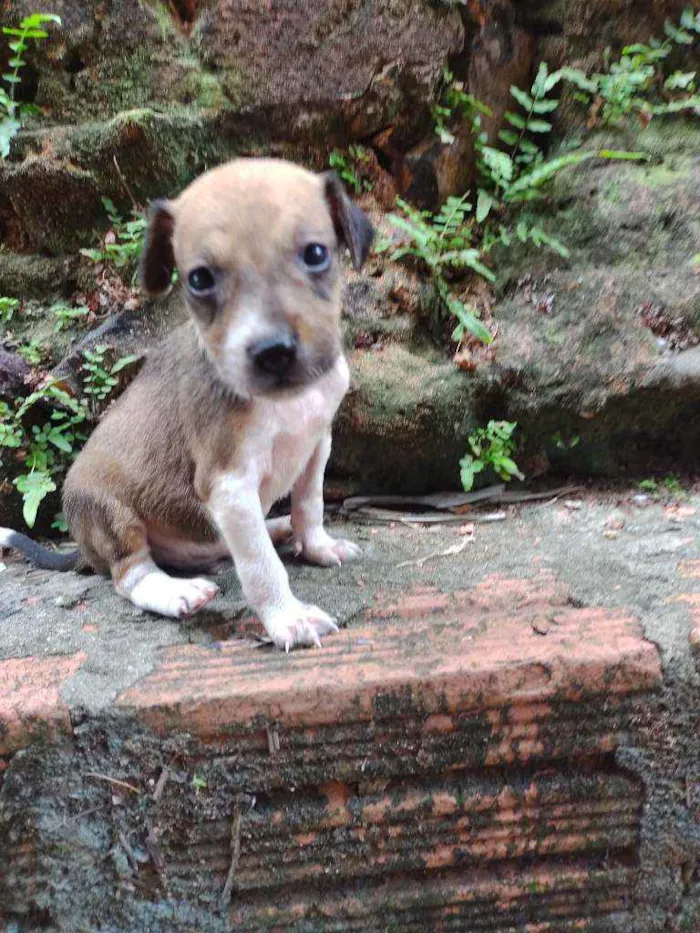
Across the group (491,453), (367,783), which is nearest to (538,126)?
(491,453)

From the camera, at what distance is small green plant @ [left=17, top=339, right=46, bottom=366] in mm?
4176

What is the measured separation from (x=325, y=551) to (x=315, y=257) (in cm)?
153

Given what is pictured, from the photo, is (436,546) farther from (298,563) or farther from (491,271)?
(491,271)

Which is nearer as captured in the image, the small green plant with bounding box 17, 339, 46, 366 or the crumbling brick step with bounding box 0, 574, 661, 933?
the crumbling brick step with bounding box 0, 574, 661, 933

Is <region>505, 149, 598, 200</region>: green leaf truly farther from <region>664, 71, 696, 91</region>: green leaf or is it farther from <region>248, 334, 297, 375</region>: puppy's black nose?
<region>248, 334, 297, 375</region>: puppy's black nose

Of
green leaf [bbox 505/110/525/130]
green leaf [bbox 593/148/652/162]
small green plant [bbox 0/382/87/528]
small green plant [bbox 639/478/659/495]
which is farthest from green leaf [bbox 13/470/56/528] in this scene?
green leaf [bbox 593/148/652/162]

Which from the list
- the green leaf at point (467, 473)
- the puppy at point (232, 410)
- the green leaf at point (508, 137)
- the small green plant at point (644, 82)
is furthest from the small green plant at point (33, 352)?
the small green plant at point (644, 82)

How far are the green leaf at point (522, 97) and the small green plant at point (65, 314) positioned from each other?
3.29 m

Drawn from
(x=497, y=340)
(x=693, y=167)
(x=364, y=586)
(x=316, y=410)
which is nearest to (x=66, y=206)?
(x=316, y=410)

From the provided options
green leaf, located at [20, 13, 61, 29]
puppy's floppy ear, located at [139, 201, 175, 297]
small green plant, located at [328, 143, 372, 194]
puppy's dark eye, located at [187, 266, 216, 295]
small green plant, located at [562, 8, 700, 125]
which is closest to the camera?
puppy's dark eye, located at [187, 266, 216, 295]

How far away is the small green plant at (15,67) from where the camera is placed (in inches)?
161

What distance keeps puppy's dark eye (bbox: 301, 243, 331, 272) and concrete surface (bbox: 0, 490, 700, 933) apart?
1411 millimetres

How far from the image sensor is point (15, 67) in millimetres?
4227

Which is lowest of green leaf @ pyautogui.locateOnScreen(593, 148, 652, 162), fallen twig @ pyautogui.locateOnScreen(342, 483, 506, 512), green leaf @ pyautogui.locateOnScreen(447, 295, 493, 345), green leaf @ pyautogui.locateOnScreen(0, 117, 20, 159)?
fallen twig @ pyautogui.locateOnScreen(342, 483, 506, 512)
